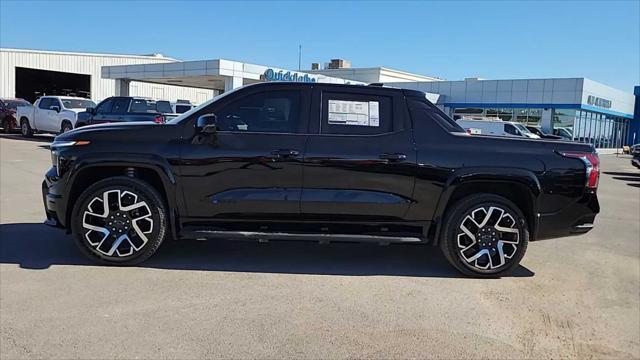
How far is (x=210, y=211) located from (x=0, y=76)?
1759 inches

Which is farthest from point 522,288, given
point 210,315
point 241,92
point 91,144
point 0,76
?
point 0,76

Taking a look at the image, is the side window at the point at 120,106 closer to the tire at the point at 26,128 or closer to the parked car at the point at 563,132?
the tire at the point at 26,128

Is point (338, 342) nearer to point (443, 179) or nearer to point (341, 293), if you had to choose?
point (341, 293)

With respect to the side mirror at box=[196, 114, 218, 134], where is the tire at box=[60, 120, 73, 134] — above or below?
below

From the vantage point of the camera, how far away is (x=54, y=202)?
5.27m

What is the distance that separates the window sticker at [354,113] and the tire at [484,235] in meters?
1.20

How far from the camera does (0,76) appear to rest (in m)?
42.1

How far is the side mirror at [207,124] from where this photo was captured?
5.07 meters

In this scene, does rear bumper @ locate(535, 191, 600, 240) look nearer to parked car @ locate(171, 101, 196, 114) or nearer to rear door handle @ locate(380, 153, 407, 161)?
rear door handle @ locate(380, 153, 407, 161)

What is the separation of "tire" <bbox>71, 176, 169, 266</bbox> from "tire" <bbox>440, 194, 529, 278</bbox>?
283 centimetres

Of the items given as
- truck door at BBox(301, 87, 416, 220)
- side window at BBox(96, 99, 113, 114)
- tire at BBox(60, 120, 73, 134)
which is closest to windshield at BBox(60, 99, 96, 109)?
tire at BBox(60, 120, 73, 134)

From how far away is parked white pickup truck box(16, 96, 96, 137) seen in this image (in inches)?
832

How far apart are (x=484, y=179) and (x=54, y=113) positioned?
20.6 metres

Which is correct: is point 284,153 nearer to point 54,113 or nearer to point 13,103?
point 54,113
